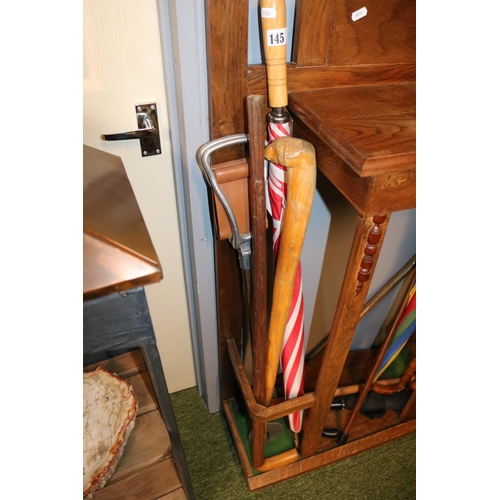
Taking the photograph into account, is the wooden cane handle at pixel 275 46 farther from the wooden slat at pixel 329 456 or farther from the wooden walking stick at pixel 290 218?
the wooden slat at pixel 329 456

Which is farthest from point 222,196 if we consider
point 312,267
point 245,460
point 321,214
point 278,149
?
point 245,460

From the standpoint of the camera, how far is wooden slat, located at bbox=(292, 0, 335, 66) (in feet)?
2.39

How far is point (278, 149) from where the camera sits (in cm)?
71

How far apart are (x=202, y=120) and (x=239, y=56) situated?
5.8 inches

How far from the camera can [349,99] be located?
0.79 meters

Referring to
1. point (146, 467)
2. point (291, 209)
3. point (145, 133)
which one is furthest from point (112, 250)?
point (146, 467)

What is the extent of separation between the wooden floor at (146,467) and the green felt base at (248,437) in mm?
425

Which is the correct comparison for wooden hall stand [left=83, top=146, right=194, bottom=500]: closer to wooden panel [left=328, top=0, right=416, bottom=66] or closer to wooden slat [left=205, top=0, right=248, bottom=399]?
wooden slat [left=205, top=0, right=248, bottom=399]

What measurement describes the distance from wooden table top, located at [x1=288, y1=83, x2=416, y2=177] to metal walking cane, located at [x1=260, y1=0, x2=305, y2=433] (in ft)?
0.17

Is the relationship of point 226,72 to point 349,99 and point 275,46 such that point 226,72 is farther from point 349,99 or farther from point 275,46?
point 349,99

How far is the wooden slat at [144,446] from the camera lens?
93 centimetres

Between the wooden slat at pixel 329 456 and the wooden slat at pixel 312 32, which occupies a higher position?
the wooden slat at pixel 312 32

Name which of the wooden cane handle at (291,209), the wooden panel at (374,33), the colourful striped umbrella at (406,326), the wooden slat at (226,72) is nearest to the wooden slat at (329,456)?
the colourful striped umbrella at (406,326)
